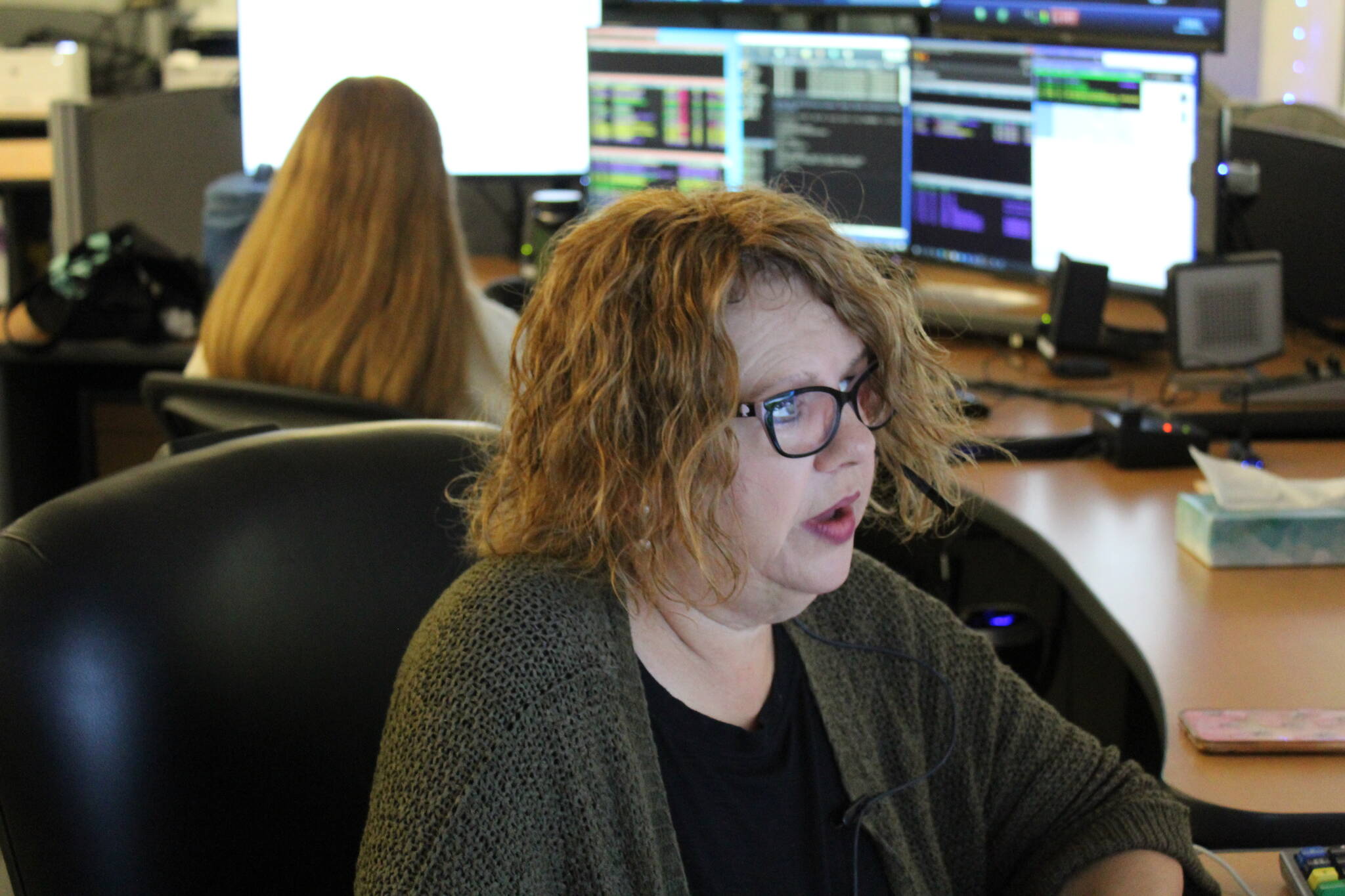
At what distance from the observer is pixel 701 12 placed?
295cm

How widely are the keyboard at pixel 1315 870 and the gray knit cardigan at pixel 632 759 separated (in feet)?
0.20

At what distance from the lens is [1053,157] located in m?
2.33

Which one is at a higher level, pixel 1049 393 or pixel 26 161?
pixel 26 161

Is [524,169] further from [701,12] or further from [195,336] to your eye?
[195,336]

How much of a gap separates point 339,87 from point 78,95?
2.86 metres

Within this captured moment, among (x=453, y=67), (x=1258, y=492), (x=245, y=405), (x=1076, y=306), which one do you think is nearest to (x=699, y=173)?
→ (x=453, y=67)

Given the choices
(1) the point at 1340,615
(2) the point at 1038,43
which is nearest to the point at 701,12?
(2) the point at 1038,43

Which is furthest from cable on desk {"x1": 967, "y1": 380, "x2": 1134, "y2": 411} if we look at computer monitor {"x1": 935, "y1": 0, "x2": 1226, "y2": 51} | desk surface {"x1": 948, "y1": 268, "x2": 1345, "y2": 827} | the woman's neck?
the woman's neck

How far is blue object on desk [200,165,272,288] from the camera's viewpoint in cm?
269

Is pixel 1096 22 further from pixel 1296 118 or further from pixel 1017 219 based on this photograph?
pixel 1296 118

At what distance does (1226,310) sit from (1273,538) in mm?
715

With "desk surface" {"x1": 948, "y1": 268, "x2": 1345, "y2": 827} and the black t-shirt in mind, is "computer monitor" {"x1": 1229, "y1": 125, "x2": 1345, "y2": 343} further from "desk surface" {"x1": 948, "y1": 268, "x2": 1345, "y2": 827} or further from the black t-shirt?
the black t-shirt

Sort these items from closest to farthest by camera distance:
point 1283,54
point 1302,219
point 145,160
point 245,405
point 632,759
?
point 632,759, point 245,405, point 1302,219, point 145,160, point 1283,54

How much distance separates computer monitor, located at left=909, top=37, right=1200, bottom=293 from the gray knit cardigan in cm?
130
